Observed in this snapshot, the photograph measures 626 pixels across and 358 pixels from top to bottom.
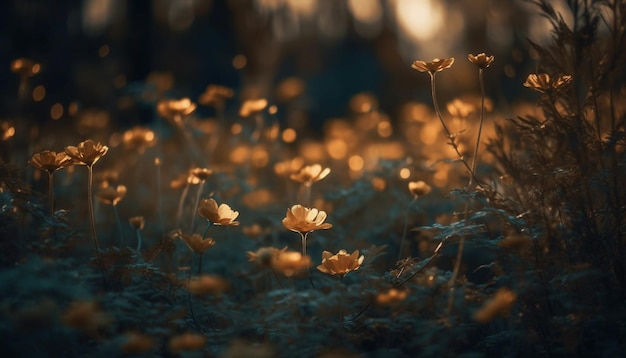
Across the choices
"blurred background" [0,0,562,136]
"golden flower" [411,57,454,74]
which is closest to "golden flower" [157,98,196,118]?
"blurred background" [0,0,562,136]

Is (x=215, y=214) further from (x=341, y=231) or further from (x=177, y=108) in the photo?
(x=177, y=108)

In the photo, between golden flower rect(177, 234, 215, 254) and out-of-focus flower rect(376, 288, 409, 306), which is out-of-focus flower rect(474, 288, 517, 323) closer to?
out-of-focus flower rect(376, 288, 409, 306)

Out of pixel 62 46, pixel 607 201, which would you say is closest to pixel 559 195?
pixel 607 201

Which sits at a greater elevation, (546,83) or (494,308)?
(546,83)

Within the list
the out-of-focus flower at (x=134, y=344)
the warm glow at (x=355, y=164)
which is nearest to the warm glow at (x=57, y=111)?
the warm glow at (x=355, y=164)

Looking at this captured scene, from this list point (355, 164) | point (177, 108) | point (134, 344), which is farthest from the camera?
point (355, 164)

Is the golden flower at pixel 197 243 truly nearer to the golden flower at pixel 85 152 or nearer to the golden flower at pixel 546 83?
the golden flower at pixel 85 152

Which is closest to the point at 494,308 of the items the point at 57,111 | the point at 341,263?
the point at 341,263

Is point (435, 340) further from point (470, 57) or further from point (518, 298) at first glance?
point (470, 57)
